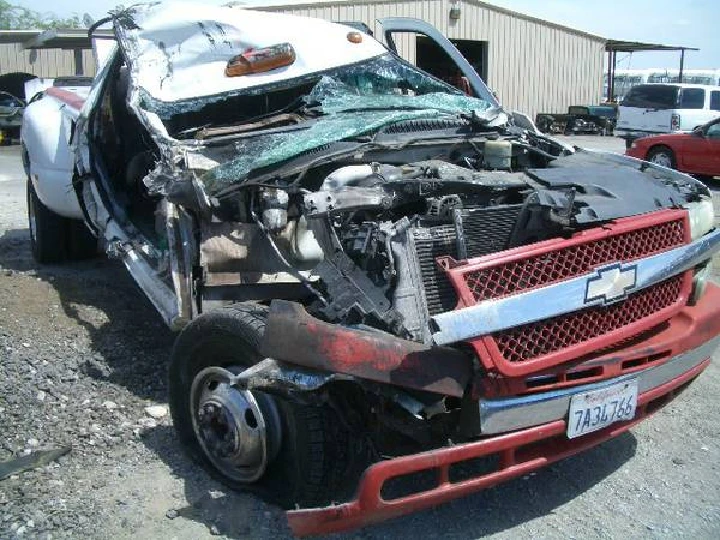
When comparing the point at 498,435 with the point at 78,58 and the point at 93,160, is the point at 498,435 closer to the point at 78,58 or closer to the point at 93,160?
the point at 93,160

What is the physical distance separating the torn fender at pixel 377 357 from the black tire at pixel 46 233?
4.57m

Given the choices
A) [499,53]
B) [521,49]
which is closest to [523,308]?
[499,53]

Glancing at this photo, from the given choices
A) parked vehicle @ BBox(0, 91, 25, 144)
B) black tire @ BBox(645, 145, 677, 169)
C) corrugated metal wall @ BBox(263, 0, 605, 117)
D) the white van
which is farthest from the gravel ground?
parked vehicle @ BBox(0, 91, 25, 144)

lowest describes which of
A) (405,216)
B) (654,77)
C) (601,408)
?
(654,77)

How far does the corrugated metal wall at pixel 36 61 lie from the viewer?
25797 millimetres

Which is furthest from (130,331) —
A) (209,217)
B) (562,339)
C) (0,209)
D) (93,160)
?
(0,209)

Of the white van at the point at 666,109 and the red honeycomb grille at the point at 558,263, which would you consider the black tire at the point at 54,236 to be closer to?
the red honeycomb grille at the point at 558,263

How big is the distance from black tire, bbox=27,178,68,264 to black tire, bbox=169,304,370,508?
3.64 metres

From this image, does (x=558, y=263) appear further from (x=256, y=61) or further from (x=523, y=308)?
(x=256, y=61)

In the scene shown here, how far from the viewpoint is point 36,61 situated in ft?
85.4

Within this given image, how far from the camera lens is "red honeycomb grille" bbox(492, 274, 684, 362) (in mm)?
2680

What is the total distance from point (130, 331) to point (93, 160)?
3.84 ft

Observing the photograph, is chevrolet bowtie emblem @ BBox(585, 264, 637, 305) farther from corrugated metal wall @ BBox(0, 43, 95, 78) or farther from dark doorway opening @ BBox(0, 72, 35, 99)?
dark doorway opening @ BBox(0, 72, 35, 99)

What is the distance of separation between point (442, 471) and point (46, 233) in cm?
506
